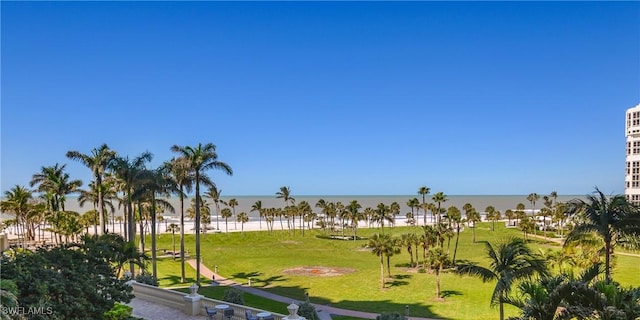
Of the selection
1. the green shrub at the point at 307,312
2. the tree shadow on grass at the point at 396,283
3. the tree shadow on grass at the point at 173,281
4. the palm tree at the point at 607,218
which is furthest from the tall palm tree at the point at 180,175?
the palm tree at the point at 607,218

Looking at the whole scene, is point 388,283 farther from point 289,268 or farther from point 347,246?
point 347,246

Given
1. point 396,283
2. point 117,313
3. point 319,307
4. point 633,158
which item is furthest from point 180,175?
point 633,158

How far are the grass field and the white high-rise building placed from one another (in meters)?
9.33

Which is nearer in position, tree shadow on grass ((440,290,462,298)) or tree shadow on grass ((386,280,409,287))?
tree shadow on grass ((440,290,462,298))

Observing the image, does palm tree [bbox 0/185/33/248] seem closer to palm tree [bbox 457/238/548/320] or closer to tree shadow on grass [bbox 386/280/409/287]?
tree shadow on grass [bbox 386/280/409/287]

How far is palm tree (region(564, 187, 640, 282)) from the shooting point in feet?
62.1

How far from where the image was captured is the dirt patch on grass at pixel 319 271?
53.6 m

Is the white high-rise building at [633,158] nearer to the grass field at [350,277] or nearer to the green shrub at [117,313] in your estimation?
the grass field at [350,277]

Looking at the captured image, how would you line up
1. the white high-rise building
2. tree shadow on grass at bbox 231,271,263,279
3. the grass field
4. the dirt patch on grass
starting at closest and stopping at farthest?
the grass field < the white high-rise building < tree shadow on grass at bbox 231,271,263,279 < the dirt patch on grass

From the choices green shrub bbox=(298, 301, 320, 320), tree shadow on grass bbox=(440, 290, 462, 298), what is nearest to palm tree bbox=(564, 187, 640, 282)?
green shrub bbox=(298, 301, 320, 320)

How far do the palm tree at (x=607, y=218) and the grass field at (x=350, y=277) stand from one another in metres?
15.5

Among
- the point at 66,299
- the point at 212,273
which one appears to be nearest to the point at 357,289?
the point at 212,273

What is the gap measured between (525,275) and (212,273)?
140 feet

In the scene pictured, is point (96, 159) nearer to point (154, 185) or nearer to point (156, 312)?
point (154, 185)
